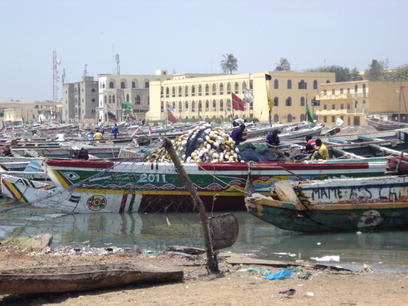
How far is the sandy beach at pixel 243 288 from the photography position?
7.63 metres

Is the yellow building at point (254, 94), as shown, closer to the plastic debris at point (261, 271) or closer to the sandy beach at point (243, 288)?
the sandy beach at point (243, 288)

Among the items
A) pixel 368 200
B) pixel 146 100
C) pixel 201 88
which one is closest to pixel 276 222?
pixel 368 200

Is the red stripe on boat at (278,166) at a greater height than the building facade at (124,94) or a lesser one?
lesser

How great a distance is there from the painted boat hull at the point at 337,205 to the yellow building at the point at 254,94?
6723cm

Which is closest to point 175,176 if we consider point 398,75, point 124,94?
point 398,75

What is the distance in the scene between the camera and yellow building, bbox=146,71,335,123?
3435 inches

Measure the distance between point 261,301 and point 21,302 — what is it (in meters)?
2.74

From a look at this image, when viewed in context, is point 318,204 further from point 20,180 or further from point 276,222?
point 20,180

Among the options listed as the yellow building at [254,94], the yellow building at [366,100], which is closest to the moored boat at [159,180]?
the yellow building at [366,100]

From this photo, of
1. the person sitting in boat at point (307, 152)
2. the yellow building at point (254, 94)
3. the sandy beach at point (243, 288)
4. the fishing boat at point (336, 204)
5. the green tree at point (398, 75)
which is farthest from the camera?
the green tree at point (398, 75)

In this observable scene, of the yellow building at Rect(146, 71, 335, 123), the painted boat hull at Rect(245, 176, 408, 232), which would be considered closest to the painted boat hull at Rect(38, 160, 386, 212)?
the painted boat hull at Rect(245, 176, 408, 232)

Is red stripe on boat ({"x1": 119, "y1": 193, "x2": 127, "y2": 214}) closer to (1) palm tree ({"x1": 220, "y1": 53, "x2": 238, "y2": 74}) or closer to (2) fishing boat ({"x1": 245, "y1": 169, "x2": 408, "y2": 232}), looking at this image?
(2) fishing boat ({"x1": 245, "y1": 169, "x2": 408, "y2": 232})

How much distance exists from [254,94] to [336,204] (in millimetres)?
74643

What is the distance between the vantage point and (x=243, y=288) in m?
8.23
